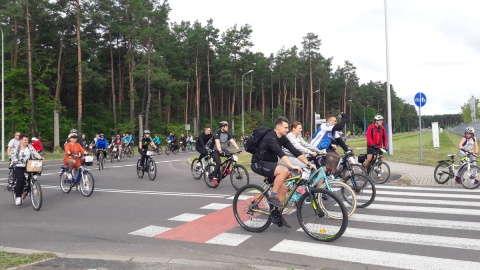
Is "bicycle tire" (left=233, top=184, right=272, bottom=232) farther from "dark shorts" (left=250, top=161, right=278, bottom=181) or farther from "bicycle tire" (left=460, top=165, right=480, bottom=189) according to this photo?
"bicycle tire" (left=460, top=165, right=480, bottom=189)

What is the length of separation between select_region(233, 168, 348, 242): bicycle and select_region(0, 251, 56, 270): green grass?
2.91 meters

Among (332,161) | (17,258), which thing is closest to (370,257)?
(332,161)

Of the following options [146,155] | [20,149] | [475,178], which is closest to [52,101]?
[146,155]

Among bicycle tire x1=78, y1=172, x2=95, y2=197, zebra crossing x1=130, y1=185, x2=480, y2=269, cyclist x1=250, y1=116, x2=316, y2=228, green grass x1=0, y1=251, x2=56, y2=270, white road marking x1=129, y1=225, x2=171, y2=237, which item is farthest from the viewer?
bicycle tire x1=78, y1=172, x2=95, y2=197

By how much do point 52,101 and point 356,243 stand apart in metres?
38.2

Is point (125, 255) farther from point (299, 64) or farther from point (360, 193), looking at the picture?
point (299, 64)

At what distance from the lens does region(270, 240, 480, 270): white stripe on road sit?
183 inches

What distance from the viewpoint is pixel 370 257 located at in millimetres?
4988

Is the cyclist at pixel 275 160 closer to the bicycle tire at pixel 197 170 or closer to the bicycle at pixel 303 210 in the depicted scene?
the bicycle at pixel 303 210

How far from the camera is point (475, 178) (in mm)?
10625

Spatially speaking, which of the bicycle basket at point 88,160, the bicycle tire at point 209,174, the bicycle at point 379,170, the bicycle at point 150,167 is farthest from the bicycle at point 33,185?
the bicycle at point 379,170

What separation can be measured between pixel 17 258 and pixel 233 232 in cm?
308

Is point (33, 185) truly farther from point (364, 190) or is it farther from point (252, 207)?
point (364, 190)

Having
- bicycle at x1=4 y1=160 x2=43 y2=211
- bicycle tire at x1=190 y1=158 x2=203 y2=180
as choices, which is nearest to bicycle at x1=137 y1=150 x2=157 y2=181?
bicycle tire at x1=190 y1=158 x2=203 y2=180
